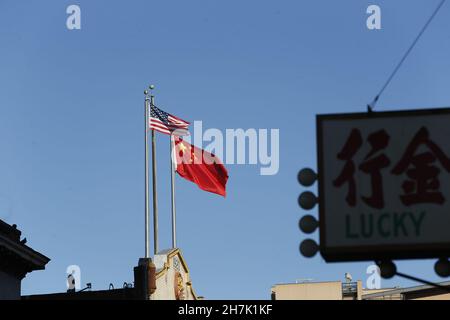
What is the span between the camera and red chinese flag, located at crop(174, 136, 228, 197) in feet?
149

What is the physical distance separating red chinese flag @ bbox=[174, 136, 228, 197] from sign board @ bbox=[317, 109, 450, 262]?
2802 cm

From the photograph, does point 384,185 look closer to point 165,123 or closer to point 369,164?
point 369,164

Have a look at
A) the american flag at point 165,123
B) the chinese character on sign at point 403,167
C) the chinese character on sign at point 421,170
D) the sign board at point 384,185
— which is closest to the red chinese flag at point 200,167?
the american flag at point 165,123

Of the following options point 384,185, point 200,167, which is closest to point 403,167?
point 384,185

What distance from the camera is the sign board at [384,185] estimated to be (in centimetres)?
1677

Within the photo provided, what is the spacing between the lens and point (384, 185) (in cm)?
1703

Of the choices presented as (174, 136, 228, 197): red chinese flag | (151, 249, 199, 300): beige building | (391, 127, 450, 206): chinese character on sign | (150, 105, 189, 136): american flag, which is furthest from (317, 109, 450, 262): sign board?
(174, 136, 228, 197): red chinese flag

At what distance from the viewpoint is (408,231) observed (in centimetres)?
1683

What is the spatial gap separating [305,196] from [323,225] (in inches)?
20.5

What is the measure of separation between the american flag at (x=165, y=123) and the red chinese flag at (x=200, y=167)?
1.47 feet

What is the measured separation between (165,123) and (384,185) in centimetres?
2823

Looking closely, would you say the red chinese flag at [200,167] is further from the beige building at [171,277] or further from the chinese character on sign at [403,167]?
the chinese character on sign at [403,167]
